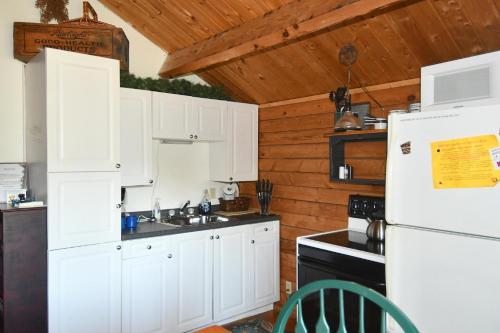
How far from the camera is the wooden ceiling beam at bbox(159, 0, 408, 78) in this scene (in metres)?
2.13

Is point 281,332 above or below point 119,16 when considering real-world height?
below

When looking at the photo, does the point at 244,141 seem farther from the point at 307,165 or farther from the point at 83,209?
the point at 83,209

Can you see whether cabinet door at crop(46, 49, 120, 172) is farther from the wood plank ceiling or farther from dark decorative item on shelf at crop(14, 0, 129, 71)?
the wood plank ceiling

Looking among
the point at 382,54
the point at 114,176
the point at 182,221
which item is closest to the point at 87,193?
the point at 114,176

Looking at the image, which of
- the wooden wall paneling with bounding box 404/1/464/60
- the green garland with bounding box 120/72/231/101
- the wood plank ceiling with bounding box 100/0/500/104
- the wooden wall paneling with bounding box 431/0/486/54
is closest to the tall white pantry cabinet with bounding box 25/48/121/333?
the green garland with bounding box 120/72/231/101

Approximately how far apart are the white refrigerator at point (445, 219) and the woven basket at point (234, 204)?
2.04 metres

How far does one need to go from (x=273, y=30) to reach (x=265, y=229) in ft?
6.00

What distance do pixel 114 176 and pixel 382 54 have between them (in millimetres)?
2071

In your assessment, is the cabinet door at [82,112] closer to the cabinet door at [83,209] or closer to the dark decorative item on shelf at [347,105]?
the cabinet door at [83,209]

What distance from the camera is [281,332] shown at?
1.31 metres

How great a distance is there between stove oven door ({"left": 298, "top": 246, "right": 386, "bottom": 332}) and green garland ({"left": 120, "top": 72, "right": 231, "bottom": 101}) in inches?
70.3

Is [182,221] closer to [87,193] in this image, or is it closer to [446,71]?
[87,193]

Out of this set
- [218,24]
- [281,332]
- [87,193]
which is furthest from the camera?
[218,24]

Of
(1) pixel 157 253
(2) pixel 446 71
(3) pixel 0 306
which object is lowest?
(3) pixel 0 306
